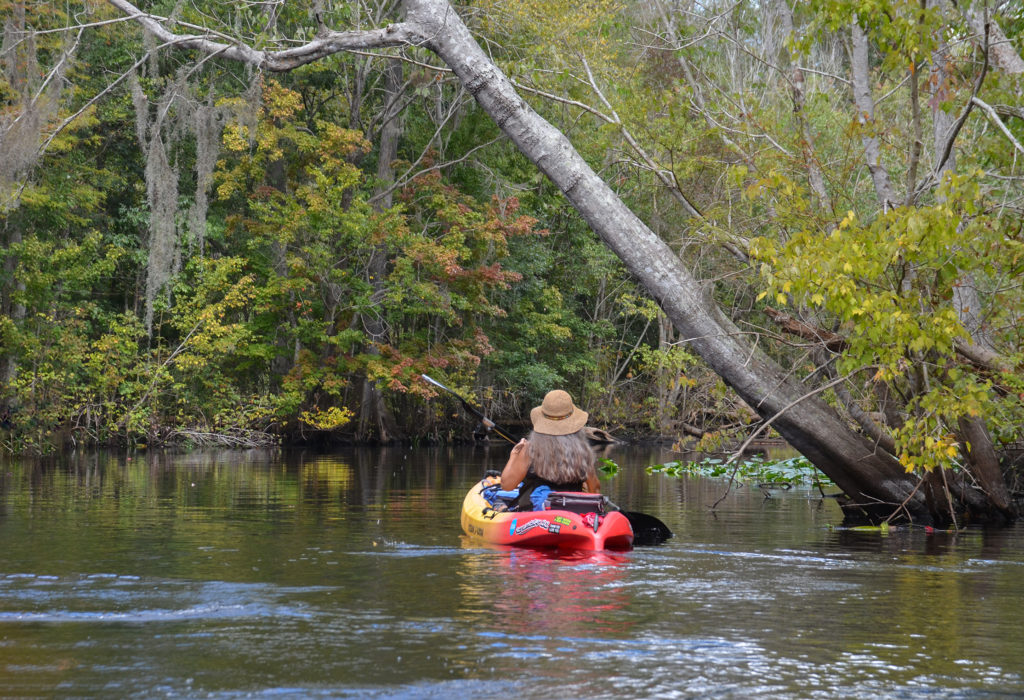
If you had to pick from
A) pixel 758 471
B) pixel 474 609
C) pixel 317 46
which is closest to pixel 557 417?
pixel 474 609

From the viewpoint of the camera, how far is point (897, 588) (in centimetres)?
875

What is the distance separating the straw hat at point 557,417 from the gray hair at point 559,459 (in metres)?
0.06

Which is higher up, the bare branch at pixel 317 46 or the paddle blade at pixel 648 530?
the bare branch at pixel 317 46

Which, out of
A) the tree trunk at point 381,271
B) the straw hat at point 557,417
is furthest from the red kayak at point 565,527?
the tree trunk at point 381,271

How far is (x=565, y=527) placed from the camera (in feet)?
33.6

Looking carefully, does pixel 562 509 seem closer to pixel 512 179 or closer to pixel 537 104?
Result: pixel 537 104

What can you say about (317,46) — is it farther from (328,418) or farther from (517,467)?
(328,418)

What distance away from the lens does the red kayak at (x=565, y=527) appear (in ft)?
33.3

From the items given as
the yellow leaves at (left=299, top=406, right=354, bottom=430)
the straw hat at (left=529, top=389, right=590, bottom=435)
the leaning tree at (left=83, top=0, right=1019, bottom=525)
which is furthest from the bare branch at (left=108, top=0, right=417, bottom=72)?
the yellow leaves at (left=299, top=406, right=354, bottom=430)

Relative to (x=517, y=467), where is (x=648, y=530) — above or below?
below

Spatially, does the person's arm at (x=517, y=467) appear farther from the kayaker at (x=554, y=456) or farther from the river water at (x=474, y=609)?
the river water at (x=474, y=609)

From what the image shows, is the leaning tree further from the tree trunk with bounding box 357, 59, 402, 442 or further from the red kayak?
the tree trunk with bounding box 357, 59, 402, 442

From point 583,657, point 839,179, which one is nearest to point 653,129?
point 839,179

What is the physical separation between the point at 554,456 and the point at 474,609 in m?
3.43
